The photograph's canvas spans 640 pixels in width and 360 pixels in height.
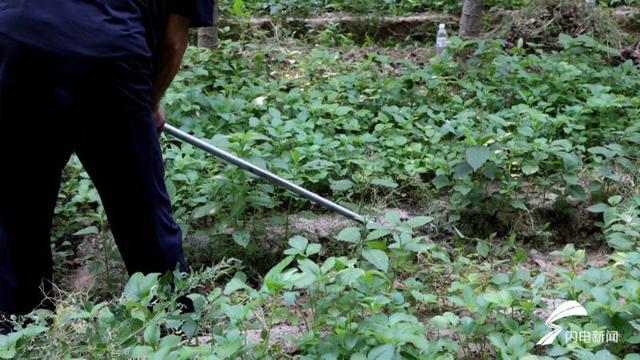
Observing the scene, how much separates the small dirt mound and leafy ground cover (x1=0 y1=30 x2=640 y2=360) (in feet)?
1.96

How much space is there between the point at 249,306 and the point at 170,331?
0.39 metres

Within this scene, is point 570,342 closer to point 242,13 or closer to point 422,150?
point 422,150

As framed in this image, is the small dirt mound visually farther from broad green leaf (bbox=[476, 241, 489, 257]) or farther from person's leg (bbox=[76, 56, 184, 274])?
person's leg (bbox=[76, 56, 184, 274])

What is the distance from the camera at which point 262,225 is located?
11.7 ft

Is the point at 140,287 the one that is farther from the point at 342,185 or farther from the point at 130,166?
the point at 342,185

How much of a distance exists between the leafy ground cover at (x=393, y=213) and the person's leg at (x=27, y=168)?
236 mm

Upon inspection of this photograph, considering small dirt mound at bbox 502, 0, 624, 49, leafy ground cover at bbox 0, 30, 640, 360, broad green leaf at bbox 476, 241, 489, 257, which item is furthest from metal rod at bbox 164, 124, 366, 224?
small dirt mound at bbox 502, 0, 624, 49

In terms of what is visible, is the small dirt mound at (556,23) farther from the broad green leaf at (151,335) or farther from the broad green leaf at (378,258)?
the broad green leaf at (151,335)

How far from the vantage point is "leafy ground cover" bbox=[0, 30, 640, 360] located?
216cm

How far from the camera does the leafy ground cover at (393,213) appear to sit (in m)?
2.16

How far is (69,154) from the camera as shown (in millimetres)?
2639

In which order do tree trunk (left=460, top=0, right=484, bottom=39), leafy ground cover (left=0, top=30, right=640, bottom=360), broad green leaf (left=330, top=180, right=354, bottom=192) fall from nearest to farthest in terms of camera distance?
leafy ground cover (left=0, top=30, right=640, bottom=360)
broad green leaf (left=330, top=180, right=354, bottom=192)
tree trunk (left=460, top=0, right=484, bottom=39)

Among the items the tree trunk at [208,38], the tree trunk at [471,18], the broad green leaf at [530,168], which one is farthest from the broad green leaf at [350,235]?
the tree trunk at [471,18]

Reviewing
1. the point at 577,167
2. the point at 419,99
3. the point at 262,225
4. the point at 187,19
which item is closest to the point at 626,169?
the point at 577,167
